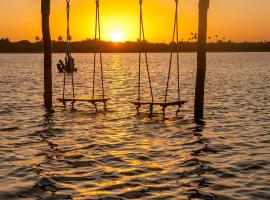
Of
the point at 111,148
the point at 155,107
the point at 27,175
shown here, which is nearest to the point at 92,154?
the point at 111,148

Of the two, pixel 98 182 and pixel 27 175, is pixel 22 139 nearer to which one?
pixel 27 175

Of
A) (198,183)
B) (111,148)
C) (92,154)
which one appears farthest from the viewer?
(111,148)

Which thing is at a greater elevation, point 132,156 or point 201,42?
point 201,42

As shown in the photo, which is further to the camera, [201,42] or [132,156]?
[201,42]

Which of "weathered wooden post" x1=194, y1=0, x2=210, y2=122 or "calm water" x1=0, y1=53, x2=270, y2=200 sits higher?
"weathered wooden post" x1=194, y1=0, x2=210, y2=122

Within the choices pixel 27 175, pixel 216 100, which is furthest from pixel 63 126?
pixel 216 100

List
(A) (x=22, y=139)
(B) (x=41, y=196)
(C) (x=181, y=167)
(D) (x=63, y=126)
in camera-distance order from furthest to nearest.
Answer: (D) (x=63, y=126)
(A) (x=22, y=139)
(C) (x=181, y=167)
(B) (x=41, y=196)

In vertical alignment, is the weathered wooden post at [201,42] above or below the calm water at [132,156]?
above

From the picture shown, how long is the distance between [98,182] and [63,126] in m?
8.45

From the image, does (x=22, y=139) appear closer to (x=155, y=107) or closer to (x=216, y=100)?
(x=155, y=107)

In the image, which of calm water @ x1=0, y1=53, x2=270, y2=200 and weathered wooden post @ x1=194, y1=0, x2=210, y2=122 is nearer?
calm water @ x1=0, y1=53, x2=270, y2=200

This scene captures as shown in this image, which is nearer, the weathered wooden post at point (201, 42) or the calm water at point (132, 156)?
the calm water at point (132, 156)

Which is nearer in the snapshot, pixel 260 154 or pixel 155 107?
pixel 260 154

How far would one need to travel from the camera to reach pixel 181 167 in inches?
488
